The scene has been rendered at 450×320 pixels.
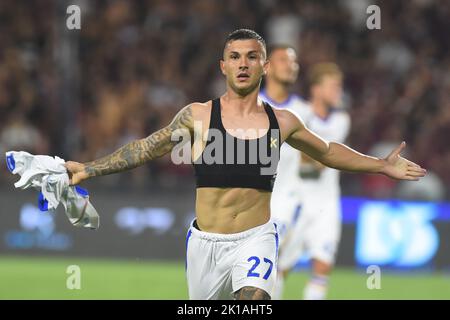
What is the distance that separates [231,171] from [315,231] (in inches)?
170

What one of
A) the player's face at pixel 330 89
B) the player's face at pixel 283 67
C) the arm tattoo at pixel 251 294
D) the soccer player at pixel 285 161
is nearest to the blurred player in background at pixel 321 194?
the player's face at pixel 330 89

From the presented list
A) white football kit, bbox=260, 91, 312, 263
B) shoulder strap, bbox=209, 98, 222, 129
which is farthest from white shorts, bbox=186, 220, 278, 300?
white football kit, bbox=260, 91, 312, 263

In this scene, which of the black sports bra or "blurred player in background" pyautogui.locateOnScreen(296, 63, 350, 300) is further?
"blurred player in background" pyautogui.locateOnScreen(296, 63, 350, 300)

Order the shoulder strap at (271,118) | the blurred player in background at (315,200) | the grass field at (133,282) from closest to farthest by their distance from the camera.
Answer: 1. the shoulder strap at (271,118)
2. the blurred player in background at (315,200)
3. the grass field at (133,282)

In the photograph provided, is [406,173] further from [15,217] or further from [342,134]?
[15,217]

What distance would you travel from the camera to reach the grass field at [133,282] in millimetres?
12766

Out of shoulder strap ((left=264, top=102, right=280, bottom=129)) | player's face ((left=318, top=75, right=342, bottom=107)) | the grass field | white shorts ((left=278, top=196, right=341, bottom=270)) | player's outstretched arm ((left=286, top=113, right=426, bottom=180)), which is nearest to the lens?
shoulder strap ((left=264, top=102, right=280, bottom=129))

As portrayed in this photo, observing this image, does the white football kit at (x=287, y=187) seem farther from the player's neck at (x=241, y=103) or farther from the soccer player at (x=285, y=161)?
the player's neck at (x=241, y=103)

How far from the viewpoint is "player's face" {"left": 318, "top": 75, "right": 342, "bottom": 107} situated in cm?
1185

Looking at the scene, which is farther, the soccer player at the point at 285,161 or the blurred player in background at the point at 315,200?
the blurred player in background at the point at 315,200

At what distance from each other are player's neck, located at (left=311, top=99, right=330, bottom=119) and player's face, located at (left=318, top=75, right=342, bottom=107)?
3.4 inches

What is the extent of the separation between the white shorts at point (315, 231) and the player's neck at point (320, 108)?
3.13ft

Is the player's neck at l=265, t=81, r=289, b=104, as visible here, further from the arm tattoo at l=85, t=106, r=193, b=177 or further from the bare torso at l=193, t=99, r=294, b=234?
the arm tattoo at l=85, t=106, r=193, b=177

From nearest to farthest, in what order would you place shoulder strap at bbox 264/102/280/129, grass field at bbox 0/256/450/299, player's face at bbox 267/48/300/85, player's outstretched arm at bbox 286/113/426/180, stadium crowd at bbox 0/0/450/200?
1. shoulder strap at bbox 264/102/280/129
2. player's outstretched arm at bbox 286/113/426/180
3. player's face at bbox 267/48/300/85
4. grass field at bbox 0/256/450/299
5. stadium crowd at bbox 0/0/450/200
